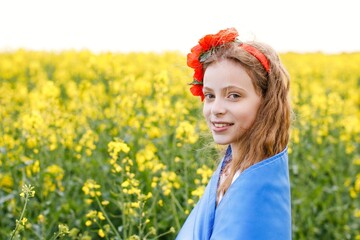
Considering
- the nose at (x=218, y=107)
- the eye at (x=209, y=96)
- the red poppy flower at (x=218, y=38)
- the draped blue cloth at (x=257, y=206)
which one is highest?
the red poppy flower at (x=218, y=38)

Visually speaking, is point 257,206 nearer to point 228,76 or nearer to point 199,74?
point 228,76

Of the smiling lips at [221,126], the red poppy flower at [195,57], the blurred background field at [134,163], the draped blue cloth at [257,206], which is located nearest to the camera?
the draped blue cloth at [257,206]

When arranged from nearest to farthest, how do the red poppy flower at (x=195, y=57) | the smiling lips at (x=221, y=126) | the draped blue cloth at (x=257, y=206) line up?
the draped blue cloth at (x=257, y=206), the smiling lips at (x=221, y=126), the red poppy flower at (x=195, y=57)

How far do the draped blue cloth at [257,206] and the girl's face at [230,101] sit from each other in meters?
0.15

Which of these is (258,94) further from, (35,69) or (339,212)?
(35,69)

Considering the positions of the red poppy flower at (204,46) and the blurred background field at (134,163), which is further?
the blurred background field at (134,163)

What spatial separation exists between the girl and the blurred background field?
42cm

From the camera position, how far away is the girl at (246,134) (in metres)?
2.41

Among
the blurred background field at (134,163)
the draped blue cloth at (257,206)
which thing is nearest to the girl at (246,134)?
the draped blue cloth at (257,206)


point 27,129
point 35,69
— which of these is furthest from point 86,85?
point 35,69

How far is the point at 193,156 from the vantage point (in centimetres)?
422

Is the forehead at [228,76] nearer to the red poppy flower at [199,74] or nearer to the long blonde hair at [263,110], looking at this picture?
the long blonde hair at [263,110]

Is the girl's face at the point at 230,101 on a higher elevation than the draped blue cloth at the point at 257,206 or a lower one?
higher

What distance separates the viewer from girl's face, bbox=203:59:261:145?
8.11 feet
